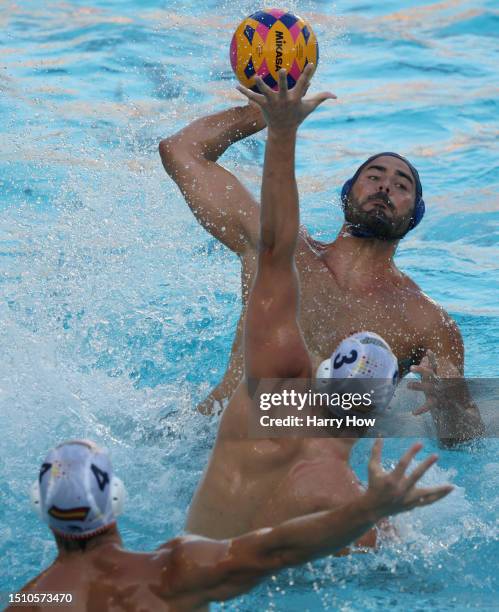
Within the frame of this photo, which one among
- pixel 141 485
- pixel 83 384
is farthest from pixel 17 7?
pixel 141 485

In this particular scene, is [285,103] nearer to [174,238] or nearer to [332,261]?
[332,261]

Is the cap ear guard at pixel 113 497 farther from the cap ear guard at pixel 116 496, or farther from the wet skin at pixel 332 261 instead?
the wet skin at pixel 332 261

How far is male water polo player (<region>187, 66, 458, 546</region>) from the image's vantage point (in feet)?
9.86

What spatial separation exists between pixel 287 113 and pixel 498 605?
5.88 ft

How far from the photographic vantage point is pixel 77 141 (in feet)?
27.7

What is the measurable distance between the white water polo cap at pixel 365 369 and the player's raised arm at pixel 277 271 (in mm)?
113

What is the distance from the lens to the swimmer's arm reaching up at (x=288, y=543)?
2.35 meters

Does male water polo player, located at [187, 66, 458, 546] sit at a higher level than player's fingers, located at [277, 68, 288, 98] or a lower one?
lower

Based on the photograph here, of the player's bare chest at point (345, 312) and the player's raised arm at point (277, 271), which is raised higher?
the player's raised arm at point (277, 271)

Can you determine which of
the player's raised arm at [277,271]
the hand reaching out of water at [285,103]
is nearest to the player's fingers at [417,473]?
the player's raised arm at [277,271]

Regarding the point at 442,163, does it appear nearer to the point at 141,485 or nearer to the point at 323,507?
the point at 141,485

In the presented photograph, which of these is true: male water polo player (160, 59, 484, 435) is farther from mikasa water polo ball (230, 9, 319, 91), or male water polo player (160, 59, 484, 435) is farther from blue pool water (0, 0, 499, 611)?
blue pool water (0, 0, 499, 611)

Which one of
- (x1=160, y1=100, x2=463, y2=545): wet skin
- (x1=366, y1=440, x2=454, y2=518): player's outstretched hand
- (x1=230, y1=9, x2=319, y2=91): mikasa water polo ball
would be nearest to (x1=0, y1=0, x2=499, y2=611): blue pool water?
(x1=160, y1=100, x2=463, y2=545): wet skin

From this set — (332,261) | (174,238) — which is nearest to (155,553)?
(332,261)
